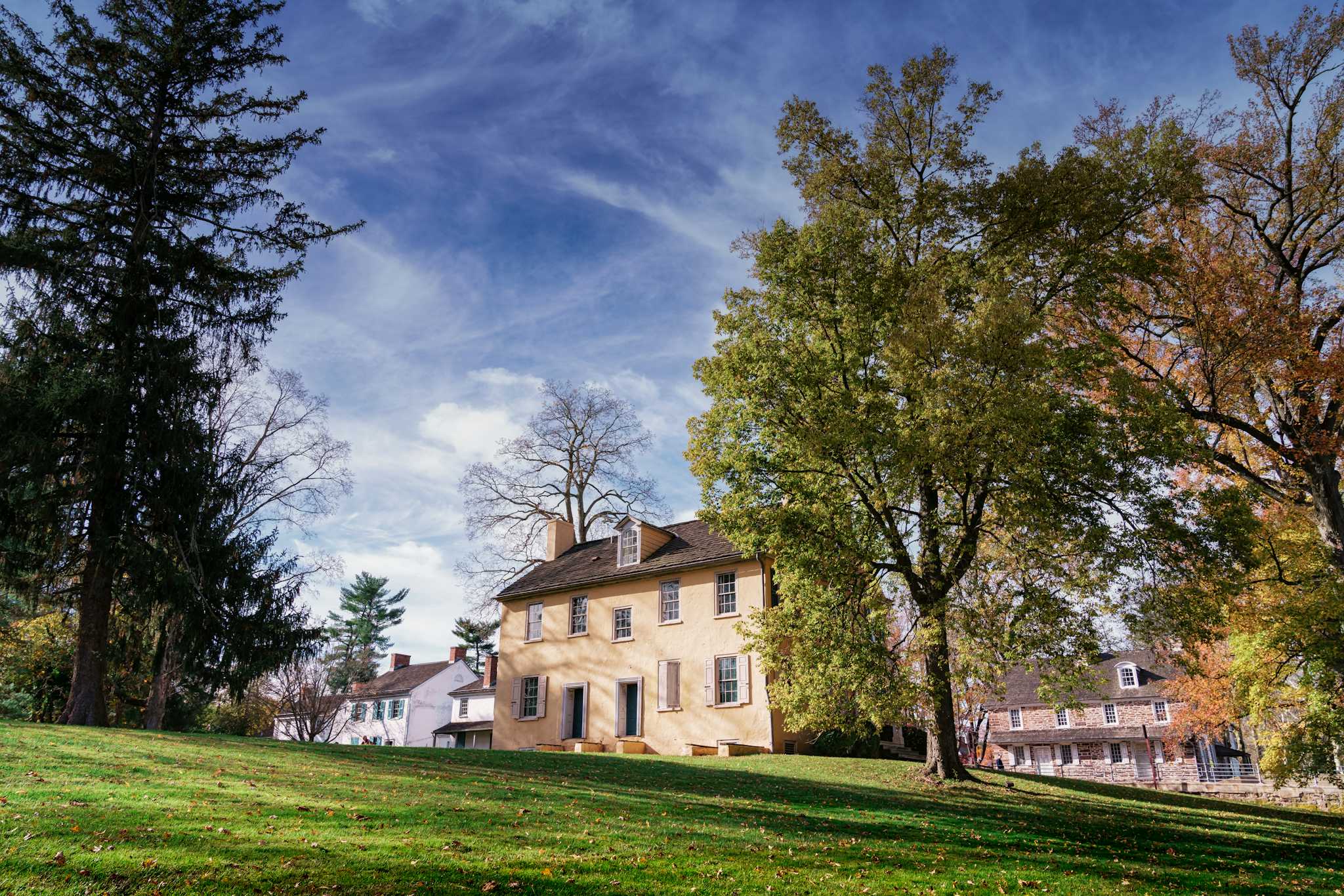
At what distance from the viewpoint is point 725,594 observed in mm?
25656

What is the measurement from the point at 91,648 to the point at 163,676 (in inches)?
240

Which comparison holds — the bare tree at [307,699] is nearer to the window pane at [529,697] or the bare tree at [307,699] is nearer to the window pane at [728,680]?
the window pane at [529,697]

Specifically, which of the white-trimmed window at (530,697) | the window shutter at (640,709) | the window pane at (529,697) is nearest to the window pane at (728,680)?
the window shutter at (640,709)

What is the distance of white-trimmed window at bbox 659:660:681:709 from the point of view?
84.4ft

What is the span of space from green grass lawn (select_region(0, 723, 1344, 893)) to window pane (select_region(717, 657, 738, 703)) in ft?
30.8

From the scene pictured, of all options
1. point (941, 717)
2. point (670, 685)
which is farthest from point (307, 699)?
point (941, 717)

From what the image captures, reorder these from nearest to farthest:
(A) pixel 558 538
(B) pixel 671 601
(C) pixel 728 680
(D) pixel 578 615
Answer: (C) pixel 728 680
(B) pixel 671 601
(D) pixel 578 615
(A) pixel 558 538

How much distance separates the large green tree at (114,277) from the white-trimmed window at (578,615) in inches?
622

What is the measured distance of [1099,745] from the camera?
4856 cm

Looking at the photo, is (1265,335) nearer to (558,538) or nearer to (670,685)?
(670,685)

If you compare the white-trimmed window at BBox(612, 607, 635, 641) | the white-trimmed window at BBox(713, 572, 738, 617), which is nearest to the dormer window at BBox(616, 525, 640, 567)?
the white-trimmed window at BBox(612, 607, 635, 641)

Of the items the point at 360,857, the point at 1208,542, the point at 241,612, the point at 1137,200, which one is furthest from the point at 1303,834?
the point at 241,612

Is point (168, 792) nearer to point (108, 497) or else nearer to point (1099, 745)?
point (108, 497)

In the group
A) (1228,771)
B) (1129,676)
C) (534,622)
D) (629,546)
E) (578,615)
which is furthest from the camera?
(1129,676)
